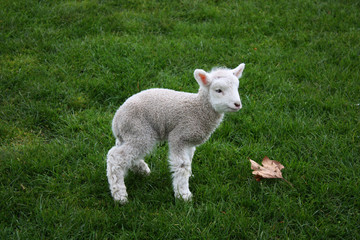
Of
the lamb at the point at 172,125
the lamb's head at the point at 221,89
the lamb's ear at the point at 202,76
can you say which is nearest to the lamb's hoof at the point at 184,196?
the lamb at the point at 172,125

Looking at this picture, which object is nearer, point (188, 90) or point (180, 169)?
point (180, 169)

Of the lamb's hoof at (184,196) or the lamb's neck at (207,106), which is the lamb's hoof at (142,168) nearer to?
the lamb's hoof at (184,196)

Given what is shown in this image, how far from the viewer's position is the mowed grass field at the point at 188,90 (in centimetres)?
317

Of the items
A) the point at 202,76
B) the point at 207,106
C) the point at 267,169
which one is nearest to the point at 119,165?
the point at 207,106

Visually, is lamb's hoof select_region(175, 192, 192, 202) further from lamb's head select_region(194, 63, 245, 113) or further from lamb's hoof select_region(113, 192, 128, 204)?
lamb's head select_region(194, 63, 245, 113)

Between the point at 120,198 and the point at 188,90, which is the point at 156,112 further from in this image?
the point at 188,90

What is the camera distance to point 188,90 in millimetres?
5105

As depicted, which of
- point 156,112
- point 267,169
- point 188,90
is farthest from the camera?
point 188,90

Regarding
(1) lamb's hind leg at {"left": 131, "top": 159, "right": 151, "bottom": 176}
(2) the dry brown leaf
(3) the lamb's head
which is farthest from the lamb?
(2) the dry brown leaf

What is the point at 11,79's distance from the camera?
16.6ft

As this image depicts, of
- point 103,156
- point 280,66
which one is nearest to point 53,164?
point 103,156

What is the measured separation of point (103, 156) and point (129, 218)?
3.35ft

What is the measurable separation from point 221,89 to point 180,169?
86cm

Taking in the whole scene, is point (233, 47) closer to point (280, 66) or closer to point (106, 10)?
point (280, 66)
